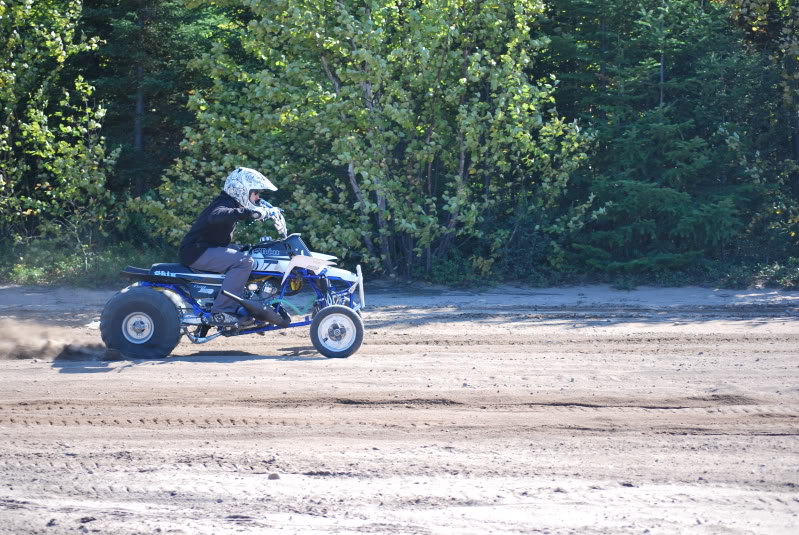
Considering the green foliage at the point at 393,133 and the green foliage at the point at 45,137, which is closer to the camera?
the green foliage at the point at 393,133

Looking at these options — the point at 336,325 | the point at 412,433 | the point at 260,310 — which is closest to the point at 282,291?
the point at 260,310

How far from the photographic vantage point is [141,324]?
410 inches

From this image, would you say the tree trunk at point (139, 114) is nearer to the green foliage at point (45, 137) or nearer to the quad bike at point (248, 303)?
the green foliage at point (45, 137)

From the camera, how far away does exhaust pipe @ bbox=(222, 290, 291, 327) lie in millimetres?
10523

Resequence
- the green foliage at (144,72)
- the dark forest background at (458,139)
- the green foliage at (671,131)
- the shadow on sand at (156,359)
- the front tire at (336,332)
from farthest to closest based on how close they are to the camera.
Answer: the green foliage at (144,72) < the green foliage at (671,131) < the dark forest background at (458,139) < the front tire at (336,332) < the shadow on sand at (156,359)

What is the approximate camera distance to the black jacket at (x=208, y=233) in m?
10.6

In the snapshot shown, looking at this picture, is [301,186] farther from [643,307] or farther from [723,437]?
[723,437]

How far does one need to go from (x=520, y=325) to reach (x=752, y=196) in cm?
690

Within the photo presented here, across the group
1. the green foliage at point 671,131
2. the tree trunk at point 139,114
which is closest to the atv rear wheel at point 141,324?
the green foliage at point 671,131

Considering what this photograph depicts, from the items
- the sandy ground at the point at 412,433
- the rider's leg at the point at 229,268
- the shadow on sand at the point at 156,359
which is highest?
the rider's leg at the point at 229,268

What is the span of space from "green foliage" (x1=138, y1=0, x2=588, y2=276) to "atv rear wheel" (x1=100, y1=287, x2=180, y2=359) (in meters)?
5.64

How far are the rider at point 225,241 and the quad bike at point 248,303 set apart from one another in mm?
100

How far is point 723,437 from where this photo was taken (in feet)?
24.3

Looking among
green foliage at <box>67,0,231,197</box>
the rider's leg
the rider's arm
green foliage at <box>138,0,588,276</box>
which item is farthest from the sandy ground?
green foliage at <box>67,0,231,197</box>
